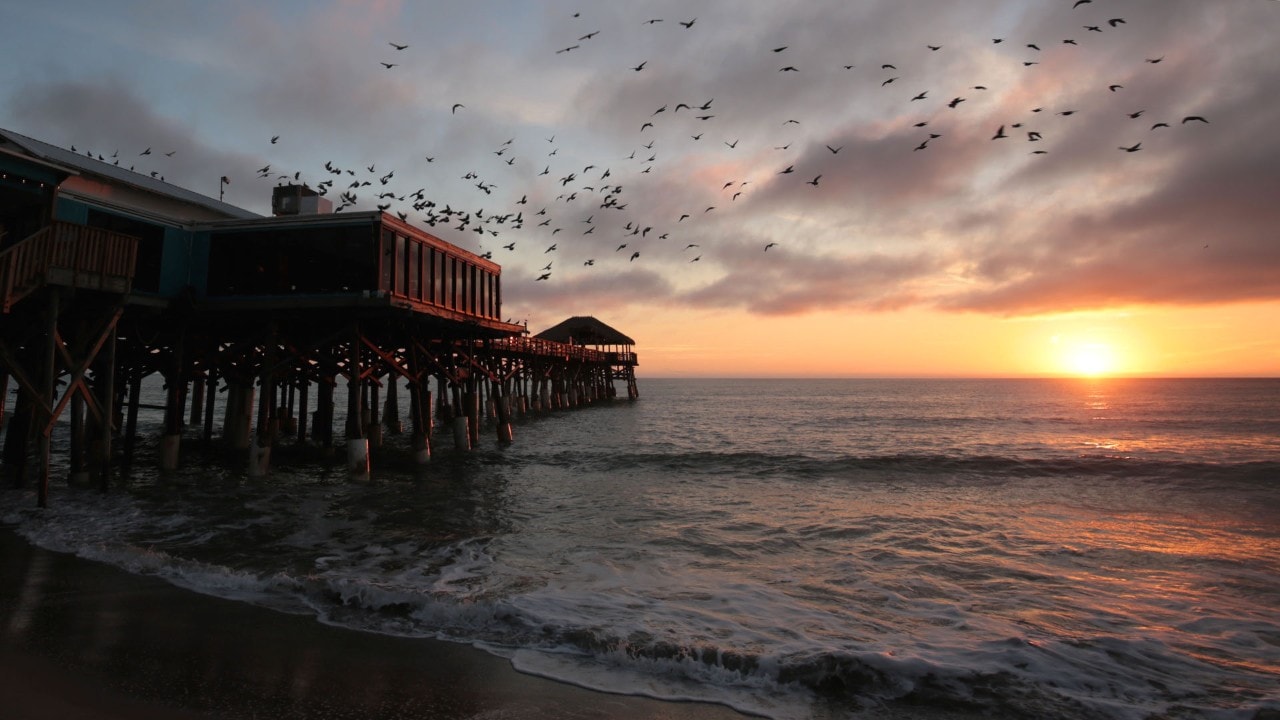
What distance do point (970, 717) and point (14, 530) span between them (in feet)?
43.1

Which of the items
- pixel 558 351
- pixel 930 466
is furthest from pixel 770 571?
pixel 558 351

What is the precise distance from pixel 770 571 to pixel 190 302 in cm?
1522

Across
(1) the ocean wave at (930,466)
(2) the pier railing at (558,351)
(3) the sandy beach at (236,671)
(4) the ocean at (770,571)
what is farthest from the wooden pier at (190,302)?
(2) the pier railing at (558,351)

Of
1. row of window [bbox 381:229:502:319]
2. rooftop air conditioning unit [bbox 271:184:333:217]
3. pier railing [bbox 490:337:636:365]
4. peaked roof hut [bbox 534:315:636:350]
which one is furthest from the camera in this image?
peaked roof hut [bbox 534:315:636:350]

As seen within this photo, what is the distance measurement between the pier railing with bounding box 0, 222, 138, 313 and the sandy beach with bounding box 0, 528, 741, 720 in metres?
6.43

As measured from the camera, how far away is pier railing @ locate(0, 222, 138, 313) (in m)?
10.6

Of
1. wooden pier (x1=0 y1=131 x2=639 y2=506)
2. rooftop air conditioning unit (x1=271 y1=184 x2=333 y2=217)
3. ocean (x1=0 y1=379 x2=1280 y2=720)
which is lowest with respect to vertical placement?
ocean (x1=0 y1=379 x2=1280 y2=720)

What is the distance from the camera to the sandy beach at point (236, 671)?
4.66 m

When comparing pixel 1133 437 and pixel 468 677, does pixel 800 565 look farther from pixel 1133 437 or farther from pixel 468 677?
pixel 1133 437

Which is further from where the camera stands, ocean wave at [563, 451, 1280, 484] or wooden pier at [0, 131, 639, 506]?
ocean wave at [563, 451, 1280, 484]

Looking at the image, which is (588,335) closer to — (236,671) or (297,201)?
Answer: (297,201)

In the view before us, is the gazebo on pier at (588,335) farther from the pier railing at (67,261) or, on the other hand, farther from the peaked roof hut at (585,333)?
the pier railing at (67,261)

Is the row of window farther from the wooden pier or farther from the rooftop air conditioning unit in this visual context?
the rooftop air conditioning unit

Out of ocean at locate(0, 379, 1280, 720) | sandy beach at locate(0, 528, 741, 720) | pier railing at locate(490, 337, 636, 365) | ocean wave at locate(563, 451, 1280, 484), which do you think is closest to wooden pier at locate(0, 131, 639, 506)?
ocean at locate(0, 379, 1280, 720)
